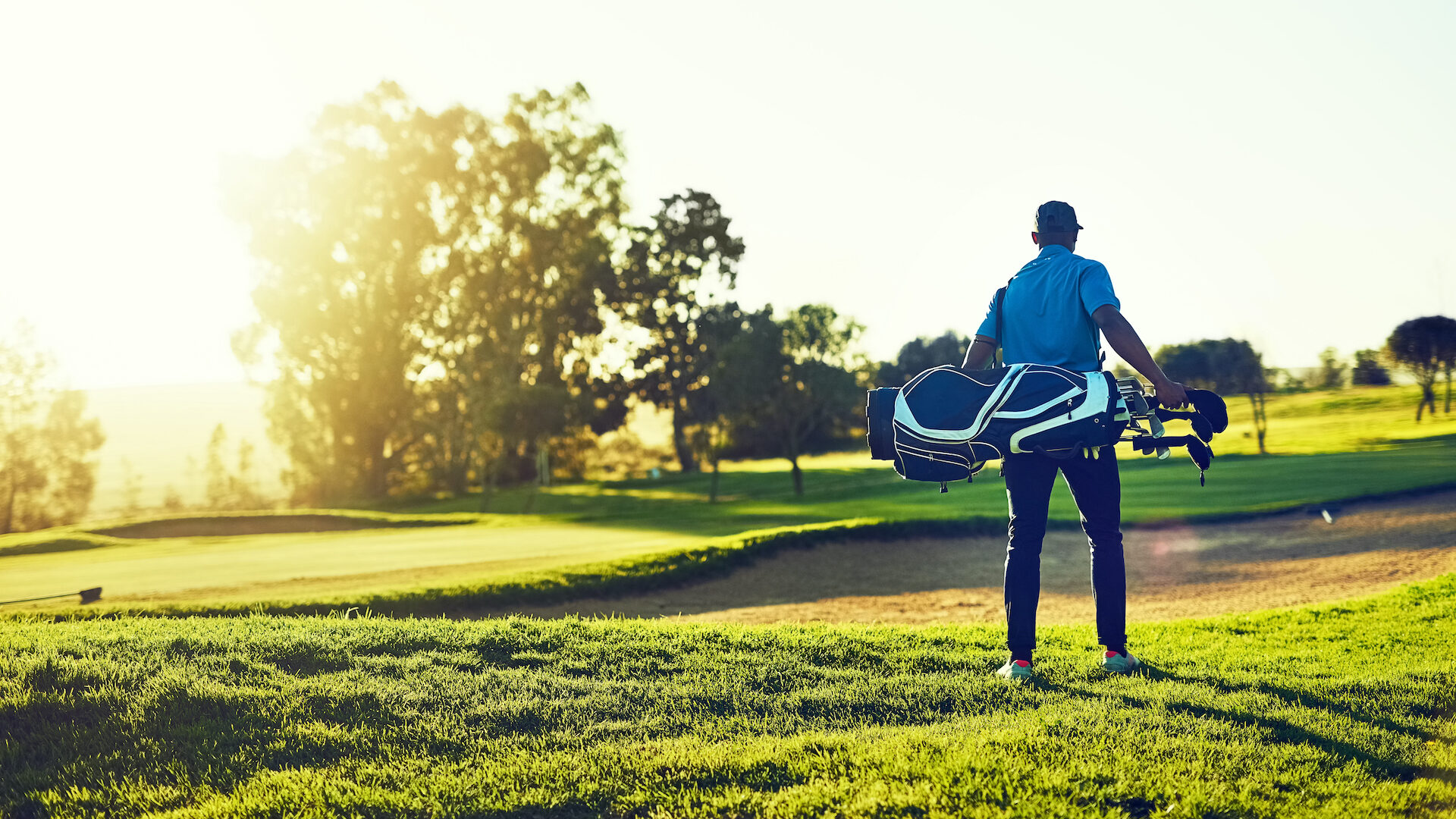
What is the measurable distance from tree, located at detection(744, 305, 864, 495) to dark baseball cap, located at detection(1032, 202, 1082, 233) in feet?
108

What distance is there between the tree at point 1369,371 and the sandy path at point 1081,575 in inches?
878

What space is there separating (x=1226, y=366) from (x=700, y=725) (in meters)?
45.4

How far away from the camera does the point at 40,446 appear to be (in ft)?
159

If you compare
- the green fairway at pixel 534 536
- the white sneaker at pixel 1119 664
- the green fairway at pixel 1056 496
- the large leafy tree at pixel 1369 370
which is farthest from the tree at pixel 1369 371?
the white sneaker at pixel 1119 664

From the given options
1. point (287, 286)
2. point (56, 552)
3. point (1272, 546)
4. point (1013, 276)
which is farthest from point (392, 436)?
point (1013, 276)

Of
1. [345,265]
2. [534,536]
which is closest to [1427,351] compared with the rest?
[534,536]

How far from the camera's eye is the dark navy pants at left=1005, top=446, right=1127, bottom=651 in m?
5.06

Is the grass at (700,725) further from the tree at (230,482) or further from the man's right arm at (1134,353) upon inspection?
the tree at (230,482)

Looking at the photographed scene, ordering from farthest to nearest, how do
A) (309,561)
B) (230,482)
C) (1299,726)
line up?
(230,482) < (309,561) < (1299,726)

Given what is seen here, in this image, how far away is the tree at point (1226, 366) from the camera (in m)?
41.4

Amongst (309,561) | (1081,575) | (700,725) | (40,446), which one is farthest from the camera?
(40,446)

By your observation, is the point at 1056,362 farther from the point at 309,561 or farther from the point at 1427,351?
the point at 1427,351

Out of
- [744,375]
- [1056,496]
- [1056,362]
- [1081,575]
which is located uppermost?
[744,375]

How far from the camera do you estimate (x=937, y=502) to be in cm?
2702
